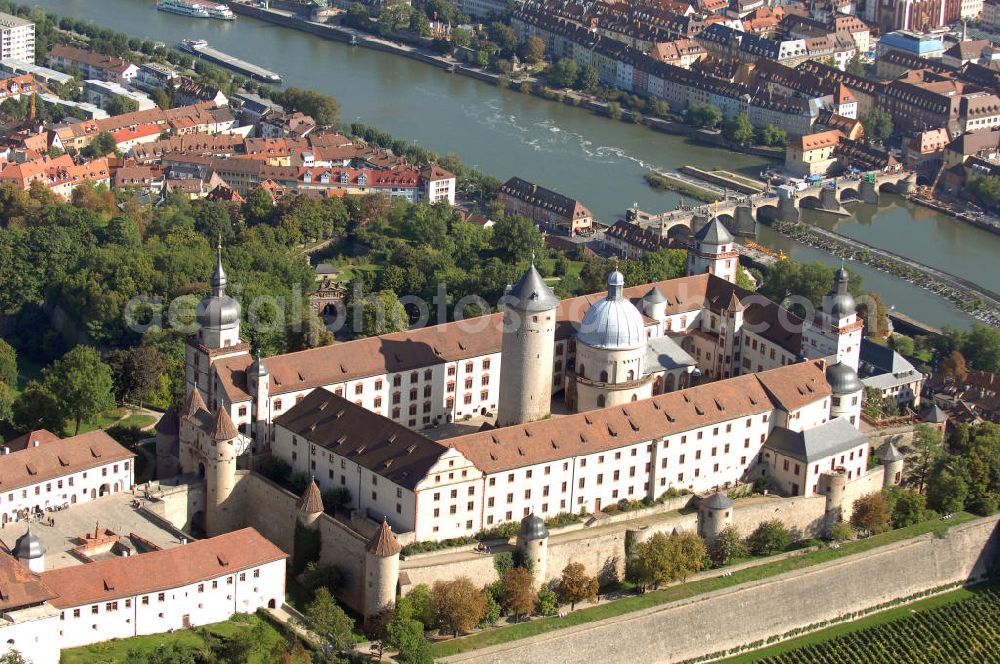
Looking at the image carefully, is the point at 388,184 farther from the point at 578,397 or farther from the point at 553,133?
the point at 578,397

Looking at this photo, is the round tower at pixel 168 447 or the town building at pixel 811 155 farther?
the town building at pixel 811 155

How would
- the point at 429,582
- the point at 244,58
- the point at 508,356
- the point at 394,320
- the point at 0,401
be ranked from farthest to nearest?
the point at 244,58 < the point at 394,320 < the point at 0,401 < the point at 508,356 < the point at 429,582

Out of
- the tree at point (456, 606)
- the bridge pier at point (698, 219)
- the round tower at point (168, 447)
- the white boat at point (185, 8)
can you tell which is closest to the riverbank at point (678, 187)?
the bridge pier at point (698, 219)

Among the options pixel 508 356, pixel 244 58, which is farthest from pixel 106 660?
pixel 244 58

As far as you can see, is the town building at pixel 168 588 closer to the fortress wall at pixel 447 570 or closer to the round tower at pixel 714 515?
the fortress wall at pixel 447 570

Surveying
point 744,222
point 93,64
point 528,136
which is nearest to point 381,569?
point 744,222

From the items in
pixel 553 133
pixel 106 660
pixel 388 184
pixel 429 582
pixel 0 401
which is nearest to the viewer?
pixel 106 660

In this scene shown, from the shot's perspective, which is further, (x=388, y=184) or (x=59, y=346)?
(x=388, y=184)
